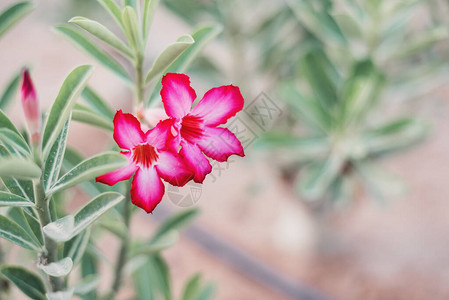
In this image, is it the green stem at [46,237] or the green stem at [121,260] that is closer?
the green stem at [46,237]

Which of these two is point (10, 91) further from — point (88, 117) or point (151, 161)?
point (151, 161)

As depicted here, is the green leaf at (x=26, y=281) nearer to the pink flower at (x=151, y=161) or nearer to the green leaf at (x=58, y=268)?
the green leaf at (x=58, y=268)

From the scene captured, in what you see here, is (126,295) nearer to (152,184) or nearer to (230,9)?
(230,9)

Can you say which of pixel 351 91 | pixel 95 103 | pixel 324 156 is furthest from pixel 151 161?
pixel 324 156

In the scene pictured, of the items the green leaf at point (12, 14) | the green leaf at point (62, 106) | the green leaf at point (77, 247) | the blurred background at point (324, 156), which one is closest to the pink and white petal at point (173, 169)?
the green leaf at point (62, 106)

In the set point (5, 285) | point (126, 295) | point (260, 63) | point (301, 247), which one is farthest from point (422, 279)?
point (5, 285)

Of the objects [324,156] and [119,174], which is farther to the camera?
[324,156]

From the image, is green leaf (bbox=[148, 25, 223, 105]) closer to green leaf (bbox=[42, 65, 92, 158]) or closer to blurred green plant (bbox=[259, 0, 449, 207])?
green leaf (bbox=[42, 65, 92, 158])
